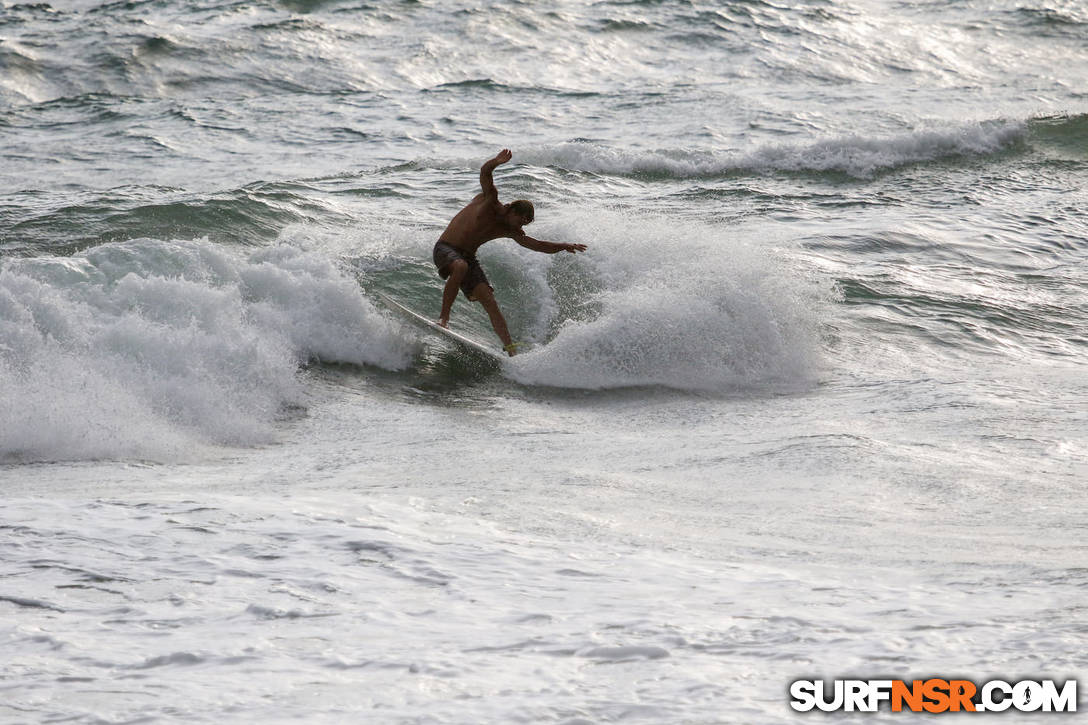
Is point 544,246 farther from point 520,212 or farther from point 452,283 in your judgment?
point 452,283

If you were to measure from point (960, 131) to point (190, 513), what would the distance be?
1508 cm

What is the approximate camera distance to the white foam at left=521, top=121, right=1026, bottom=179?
15453 mm

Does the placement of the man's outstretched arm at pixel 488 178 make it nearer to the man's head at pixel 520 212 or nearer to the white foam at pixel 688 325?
the man's head at pixel 520 212

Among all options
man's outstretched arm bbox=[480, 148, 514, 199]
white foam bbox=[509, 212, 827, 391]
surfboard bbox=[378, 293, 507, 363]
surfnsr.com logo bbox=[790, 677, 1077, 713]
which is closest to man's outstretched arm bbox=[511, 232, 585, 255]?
man's outstretched arm bbox=[480, 148, 514, 199]

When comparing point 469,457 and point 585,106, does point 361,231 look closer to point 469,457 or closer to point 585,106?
point 469,457

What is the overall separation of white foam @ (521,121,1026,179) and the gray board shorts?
20.2 ft

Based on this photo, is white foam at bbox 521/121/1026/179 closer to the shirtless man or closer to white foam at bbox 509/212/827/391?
white foam at bbox 509/212/827/391

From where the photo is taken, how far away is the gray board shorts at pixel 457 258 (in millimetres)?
9375

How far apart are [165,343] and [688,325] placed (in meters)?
3.84

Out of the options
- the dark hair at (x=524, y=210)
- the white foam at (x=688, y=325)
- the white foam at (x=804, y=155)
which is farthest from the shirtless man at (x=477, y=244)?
the white foam at (x=804, y=155)

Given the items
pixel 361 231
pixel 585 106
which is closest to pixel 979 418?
pixel 361 231

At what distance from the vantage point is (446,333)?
361 inches

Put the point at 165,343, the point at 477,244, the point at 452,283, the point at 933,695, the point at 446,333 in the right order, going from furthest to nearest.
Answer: the point at 477,244
the point at 452,283
the point at 446,333
the point at 165,343
the point at 933,695

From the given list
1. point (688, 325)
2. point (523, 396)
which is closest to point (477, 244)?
point (523, 396)
